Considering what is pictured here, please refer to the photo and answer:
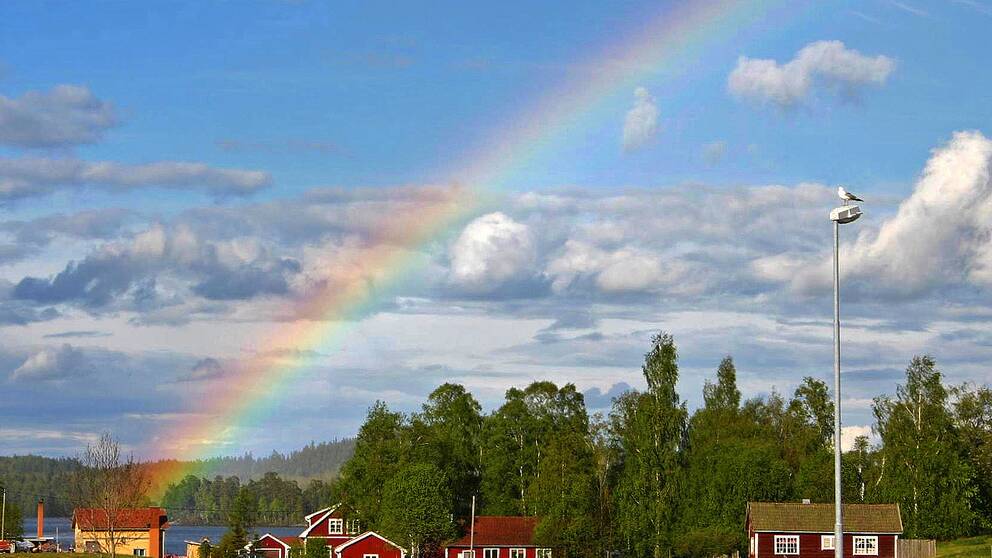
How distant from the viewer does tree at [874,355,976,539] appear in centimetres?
10544

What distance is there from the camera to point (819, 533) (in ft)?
→ 324

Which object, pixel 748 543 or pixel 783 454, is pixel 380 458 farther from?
pixel 783 454

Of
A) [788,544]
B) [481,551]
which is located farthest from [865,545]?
[481,551]

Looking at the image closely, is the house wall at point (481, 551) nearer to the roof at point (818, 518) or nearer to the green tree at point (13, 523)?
the roof at point (818, 518)

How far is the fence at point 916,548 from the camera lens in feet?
314

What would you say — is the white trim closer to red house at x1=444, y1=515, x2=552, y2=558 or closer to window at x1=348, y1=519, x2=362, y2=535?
red house at x1=444, y1=515, x2=552, y2=558

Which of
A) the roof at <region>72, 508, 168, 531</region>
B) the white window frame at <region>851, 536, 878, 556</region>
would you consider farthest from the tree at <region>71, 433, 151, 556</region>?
the white window frame at <region>851, 536, 878, 556</region>

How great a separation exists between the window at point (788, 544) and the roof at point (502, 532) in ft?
71.2

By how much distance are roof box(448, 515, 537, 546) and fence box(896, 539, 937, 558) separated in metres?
30.5

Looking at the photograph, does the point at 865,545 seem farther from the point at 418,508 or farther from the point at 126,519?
the point at 126,519

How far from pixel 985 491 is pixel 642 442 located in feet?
110

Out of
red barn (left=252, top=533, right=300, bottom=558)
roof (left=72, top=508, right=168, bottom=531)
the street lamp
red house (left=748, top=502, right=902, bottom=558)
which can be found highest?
the street lamp

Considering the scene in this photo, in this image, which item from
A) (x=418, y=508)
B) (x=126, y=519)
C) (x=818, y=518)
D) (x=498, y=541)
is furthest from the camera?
(x=126, y=519)

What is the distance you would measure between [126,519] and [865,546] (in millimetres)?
74130
